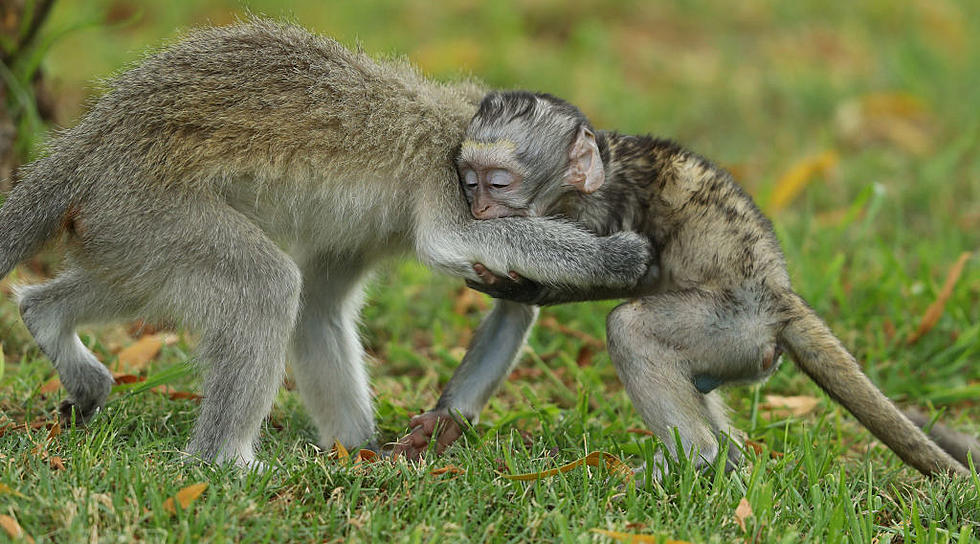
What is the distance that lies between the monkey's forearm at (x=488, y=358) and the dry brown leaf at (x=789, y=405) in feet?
3.94

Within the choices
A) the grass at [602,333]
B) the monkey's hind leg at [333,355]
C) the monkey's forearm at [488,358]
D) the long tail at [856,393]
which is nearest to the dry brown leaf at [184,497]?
the grass at [602,333]

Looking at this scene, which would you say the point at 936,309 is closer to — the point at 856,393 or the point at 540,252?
the point at 856,393

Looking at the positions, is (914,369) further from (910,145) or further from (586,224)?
(910,145)

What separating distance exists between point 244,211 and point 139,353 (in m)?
1.34

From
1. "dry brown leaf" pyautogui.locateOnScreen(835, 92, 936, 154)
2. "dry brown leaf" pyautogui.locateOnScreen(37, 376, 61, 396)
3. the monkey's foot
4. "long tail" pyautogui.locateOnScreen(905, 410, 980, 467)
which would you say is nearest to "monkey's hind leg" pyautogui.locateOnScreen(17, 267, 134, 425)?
"dry brown leaf" pyautogui.locateOnScreen(37, 376, 61, 396)

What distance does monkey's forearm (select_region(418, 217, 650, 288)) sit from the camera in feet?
14.8

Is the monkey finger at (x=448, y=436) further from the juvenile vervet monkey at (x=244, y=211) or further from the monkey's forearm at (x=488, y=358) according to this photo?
the juvenile vervet monkey at (x=244, y=211)

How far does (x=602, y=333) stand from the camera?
6.21 meters

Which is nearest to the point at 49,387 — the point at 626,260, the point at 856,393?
the point at 626,260

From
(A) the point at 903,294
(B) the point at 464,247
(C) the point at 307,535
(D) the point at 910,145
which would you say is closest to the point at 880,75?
(D) the point at 910,145

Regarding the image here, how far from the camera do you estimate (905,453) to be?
14.4 feet

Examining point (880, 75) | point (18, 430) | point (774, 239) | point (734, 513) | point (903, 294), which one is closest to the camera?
point (734, 513)

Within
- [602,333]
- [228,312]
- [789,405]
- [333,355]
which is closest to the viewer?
[228,312]

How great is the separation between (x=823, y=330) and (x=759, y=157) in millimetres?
4502
